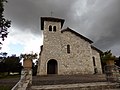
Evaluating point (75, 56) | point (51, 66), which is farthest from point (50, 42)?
point (75, 56)

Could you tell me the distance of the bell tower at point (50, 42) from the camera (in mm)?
19556

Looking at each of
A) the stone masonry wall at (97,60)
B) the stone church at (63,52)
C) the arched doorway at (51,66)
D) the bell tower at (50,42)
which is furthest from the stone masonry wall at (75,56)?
the stone masonry wall at (97,60)

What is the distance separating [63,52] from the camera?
20.9 metres

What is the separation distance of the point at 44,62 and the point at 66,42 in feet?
16.6

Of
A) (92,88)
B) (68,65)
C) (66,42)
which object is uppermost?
(66,42)

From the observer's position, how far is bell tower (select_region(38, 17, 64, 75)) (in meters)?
19.6

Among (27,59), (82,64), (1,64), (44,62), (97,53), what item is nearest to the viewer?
(27,59)

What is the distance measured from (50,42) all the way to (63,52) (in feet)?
8.73

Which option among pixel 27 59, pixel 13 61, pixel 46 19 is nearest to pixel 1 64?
pixel 13 61

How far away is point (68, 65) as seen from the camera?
20250 millimetres

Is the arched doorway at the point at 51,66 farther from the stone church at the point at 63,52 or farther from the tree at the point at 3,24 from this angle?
the tree at the point at 3,24

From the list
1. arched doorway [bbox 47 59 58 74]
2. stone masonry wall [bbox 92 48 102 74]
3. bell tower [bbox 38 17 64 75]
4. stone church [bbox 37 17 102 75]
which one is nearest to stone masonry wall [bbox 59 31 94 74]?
stone church [bbox 37 17 102 75]

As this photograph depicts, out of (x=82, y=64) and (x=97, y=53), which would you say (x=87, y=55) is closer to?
(x=82, y=64)

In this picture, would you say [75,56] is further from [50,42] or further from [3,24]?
[3,24]
